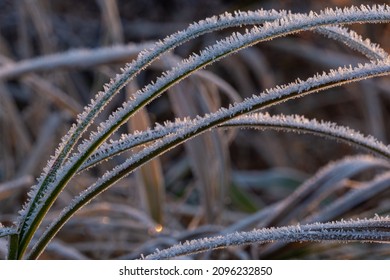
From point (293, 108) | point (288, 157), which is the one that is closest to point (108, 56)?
point (288, 157)

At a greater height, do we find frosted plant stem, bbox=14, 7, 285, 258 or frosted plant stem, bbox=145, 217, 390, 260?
frosted plant stem, bbox=14, 7, 285, 258

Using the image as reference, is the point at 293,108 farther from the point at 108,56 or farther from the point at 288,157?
the point at 108,56

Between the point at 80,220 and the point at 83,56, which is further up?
the point at 83,56

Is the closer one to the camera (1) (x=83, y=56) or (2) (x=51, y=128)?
(1) (x=83, y=56)
